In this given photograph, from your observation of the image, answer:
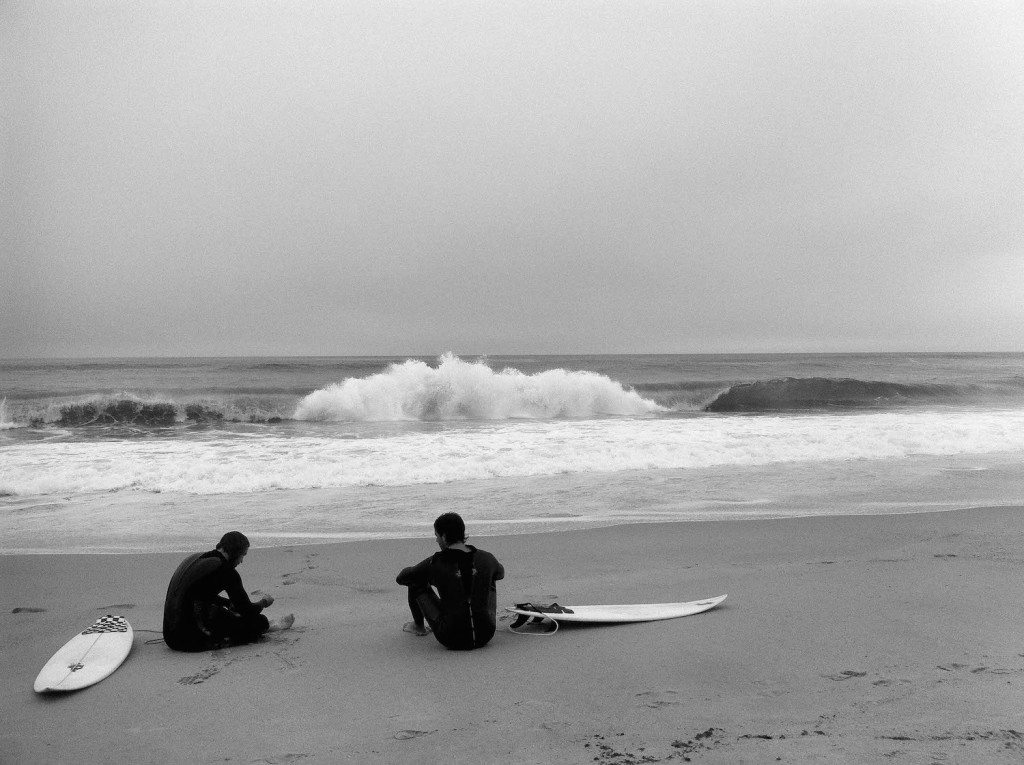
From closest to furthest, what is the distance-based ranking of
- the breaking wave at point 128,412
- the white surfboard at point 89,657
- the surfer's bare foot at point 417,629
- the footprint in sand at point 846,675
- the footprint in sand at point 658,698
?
the footprint in sand at point 658,698
the footprint in sand at point 846,675
the white surfboard at point 89,657
the surfer's bare foot at point 417,629
the breaking wave at point 128,412

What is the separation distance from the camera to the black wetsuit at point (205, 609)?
13.8ft

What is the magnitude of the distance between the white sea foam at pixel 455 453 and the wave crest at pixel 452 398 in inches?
231

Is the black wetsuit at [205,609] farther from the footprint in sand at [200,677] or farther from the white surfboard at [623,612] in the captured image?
the white surfboard at [623,612]

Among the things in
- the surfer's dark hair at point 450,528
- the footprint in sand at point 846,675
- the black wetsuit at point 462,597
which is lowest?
the footprint in sand at point 846,675

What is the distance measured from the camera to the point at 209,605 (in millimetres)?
4254

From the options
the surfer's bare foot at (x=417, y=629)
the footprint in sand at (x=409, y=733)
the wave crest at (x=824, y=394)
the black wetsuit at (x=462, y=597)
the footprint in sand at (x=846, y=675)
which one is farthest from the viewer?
the wave crest at (x=824, y=394)

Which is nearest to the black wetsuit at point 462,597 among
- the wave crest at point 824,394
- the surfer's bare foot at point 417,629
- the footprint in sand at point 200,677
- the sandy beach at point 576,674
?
the sandy beach at point 576,674

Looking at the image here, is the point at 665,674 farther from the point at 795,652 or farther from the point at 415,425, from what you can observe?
the point at 415,425

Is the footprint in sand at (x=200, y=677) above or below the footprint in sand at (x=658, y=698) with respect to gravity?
below

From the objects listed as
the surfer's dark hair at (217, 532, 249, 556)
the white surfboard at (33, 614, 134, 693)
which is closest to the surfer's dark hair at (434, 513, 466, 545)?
the surfer's dark hair at (217, 532, 249, 556)

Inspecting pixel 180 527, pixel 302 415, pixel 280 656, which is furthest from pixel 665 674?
pixel 302 415

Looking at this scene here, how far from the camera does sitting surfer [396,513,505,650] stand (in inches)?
165

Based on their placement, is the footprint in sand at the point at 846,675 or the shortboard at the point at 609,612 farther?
the shortboard at the point at 609,612

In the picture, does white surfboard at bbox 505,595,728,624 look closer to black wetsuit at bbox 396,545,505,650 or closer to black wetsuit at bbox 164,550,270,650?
black wetsuit at bbox 396,545,505,650
